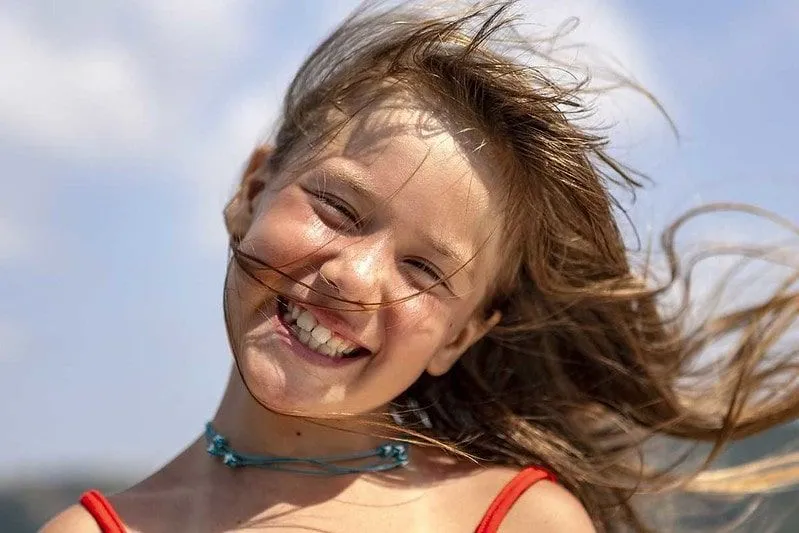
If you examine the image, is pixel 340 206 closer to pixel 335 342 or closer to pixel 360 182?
pixel 360 182

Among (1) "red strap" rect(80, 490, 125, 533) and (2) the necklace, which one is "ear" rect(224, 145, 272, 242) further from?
(1) "red strap" rect(80, 490, 125, 533)

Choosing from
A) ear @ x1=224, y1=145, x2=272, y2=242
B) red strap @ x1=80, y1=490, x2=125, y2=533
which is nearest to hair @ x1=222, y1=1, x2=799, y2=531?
ear @ x1=224, y1=145, x2=272, y2=242

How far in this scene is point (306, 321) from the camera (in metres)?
2.72

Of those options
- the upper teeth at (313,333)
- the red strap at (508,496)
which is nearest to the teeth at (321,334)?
the upper teeth at (313,333)

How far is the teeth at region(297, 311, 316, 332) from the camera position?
2.72 meters

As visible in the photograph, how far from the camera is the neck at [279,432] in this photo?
2.95 metres

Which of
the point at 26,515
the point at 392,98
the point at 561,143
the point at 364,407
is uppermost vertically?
the point at 392,98

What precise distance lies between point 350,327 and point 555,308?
34.8 inches

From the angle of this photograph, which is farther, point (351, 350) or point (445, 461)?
point (445, 461)

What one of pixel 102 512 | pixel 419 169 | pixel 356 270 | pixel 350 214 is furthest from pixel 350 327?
pixel 102 512

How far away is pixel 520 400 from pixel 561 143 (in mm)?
931

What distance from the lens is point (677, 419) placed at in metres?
3.50

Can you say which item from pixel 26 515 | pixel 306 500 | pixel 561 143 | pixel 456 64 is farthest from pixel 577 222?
pixel 26 515

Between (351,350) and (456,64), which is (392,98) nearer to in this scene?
(456,64)
